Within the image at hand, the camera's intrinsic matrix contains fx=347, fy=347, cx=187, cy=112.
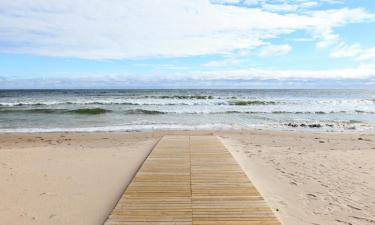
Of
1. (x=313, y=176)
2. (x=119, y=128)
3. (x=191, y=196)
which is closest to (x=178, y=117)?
(x=119, y=128)

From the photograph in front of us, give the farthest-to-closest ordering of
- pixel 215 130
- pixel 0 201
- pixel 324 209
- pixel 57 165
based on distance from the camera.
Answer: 1. pixel 215 130
2. pixel 57 165
3. pixel 0 201
4. pixel 324 209

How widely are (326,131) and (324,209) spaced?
1025 cm

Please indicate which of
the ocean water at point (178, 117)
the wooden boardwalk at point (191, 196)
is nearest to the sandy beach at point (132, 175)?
the wooden boardwalk at point (191, 196)

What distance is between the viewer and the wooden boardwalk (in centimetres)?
392

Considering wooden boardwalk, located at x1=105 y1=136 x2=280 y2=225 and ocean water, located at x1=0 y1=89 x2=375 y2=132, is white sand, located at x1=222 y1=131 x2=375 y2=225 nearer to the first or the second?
wooden boardwalk, located at x1=105 y1=136 x2=280 y2=225

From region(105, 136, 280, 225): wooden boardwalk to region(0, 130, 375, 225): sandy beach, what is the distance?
39cm

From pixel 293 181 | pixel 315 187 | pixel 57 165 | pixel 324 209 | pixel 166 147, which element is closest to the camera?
pixel 324 209

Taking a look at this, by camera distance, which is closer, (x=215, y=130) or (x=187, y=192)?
(x=187, y=192)

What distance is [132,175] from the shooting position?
21.0ft

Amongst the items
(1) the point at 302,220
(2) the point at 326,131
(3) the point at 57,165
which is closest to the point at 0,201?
(3) the point at 57,165

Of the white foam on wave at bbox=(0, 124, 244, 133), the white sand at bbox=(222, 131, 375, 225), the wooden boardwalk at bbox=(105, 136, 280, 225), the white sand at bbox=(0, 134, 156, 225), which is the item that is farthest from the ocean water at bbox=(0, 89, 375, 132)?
the wooden boardwalk at bbox=(105, 136, 280, 225)

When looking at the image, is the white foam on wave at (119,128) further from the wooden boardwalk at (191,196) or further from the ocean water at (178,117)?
the wooden boardwalk at (191,196)

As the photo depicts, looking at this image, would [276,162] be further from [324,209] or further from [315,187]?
[324,209]

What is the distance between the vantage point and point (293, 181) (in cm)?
623
